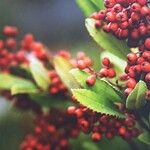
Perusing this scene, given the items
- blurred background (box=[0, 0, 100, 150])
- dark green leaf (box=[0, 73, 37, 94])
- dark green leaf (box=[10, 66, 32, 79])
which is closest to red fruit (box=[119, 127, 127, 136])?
dark green leaf (box=[0, 73, 37, 94])

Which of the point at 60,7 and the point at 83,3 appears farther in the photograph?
the point at 60,7

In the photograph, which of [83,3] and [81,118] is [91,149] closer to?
[81,118]

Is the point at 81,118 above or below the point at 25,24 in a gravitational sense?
above

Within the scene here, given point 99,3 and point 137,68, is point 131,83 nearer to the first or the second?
point 137,68

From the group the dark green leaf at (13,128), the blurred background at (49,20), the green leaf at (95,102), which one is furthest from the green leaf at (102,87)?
the blurred background at (49,20)

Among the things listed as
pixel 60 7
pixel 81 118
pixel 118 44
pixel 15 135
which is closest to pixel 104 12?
pixel 118 44

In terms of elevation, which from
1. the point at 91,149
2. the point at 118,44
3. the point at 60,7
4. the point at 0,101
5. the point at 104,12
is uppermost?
the point at 104,12

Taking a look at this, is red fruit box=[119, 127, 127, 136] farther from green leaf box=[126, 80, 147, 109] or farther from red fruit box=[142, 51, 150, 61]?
red fruit box=[142, 51, 150, 61]
